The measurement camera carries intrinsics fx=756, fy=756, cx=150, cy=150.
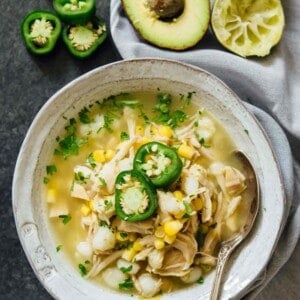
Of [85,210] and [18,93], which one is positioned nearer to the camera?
[85,210]

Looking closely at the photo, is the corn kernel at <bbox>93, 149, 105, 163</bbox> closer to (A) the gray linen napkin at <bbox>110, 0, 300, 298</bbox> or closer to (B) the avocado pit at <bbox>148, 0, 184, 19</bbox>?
(A) the gray linen napkin at <bbox>110, 0, 300, 298</bbox>

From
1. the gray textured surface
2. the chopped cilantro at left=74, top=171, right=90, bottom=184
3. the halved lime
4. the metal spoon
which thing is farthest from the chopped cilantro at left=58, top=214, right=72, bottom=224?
the halved lime

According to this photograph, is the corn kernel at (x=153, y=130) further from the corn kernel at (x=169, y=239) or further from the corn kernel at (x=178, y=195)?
the corn kernel at (x=169, y=239)

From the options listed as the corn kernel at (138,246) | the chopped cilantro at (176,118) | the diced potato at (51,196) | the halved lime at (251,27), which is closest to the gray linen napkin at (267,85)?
the halved lime at (251,27)

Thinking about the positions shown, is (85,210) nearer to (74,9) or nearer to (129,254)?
(129,254)

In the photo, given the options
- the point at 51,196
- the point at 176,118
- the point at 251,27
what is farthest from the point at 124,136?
the point at 251,27
